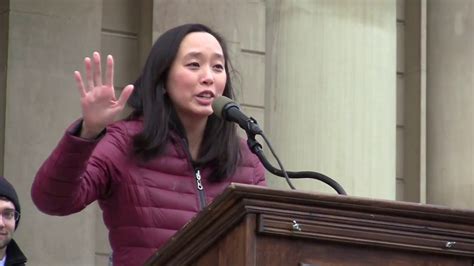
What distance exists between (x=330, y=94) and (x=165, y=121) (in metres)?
3.64

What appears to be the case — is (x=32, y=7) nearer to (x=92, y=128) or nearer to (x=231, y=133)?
(x=231, y=133)

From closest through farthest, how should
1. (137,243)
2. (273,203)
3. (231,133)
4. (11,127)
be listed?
(273,203) → (137,243) → (231,133) → (11,127)

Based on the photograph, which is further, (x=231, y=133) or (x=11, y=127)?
(x=11, y=127)

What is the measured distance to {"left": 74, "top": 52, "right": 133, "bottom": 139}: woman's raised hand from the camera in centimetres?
494

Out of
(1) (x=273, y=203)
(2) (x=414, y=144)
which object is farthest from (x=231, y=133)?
(2) (x=414, y=144)

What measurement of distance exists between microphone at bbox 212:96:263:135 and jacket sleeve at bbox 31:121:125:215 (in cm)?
42

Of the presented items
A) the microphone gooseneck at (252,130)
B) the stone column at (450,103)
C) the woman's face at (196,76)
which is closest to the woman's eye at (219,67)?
the woman's face at (196,76)

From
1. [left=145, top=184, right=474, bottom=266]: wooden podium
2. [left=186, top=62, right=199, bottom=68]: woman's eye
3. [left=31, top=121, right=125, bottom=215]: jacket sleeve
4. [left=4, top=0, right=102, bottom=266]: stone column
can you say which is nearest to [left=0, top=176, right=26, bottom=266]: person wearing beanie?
[left=31, top=121, right=125, bottom=215]: jacket sleeve

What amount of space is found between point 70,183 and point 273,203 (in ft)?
4.32

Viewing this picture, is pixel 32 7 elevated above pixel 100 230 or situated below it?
above

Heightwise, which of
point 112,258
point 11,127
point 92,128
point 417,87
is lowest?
point 112,258

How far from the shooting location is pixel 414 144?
499 inches

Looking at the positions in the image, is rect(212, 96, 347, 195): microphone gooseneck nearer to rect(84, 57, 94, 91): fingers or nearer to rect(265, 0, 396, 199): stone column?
rect(84, 57, 94, 91): fingers

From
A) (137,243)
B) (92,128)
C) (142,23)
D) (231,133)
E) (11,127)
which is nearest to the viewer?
(92,128)
